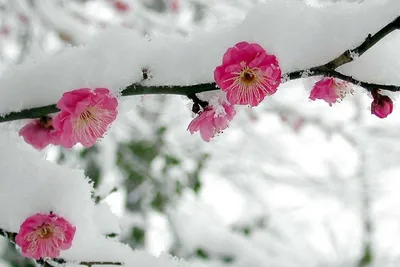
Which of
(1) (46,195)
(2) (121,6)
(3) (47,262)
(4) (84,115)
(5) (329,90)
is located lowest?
(3) (47,262)

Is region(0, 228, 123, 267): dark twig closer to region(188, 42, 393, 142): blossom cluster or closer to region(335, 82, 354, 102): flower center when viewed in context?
region(188, 42, 393, 142): blossom cluster

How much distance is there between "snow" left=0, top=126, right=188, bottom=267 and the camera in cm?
121

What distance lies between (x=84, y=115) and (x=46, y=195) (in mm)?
220

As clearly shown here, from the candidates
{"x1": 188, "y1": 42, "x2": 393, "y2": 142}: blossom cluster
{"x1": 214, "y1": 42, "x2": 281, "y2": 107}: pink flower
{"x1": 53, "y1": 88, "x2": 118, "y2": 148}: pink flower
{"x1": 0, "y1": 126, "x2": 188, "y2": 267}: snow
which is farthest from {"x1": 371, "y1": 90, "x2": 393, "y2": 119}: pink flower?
{"x1": 0, "y1": 126, "x2": 188, "y2": 267}: snow

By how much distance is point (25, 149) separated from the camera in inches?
50.9

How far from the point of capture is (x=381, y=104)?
1080mm

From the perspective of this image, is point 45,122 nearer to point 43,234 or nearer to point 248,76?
point 43,234

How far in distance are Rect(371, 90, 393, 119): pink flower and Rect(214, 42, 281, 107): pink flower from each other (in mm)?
225

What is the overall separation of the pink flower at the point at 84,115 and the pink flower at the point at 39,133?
0.26 feet

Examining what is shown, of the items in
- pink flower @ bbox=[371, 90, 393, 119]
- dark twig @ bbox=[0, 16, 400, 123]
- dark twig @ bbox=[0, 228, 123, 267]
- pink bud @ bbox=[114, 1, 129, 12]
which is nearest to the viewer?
dark twig @ bbox=[0, 16, 400, 123]

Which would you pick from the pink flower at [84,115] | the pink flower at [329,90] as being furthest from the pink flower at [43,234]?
the pink flower at [329,90]

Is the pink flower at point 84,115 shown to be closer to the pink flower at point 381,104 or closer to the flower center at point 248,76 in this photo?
the flower center at point 248,76

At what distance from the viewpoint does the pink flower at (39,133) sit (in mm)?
1217

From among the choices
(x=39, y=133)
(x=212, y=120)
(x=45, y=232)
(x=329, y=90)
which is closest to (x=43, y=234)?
(x=45, y=232)
